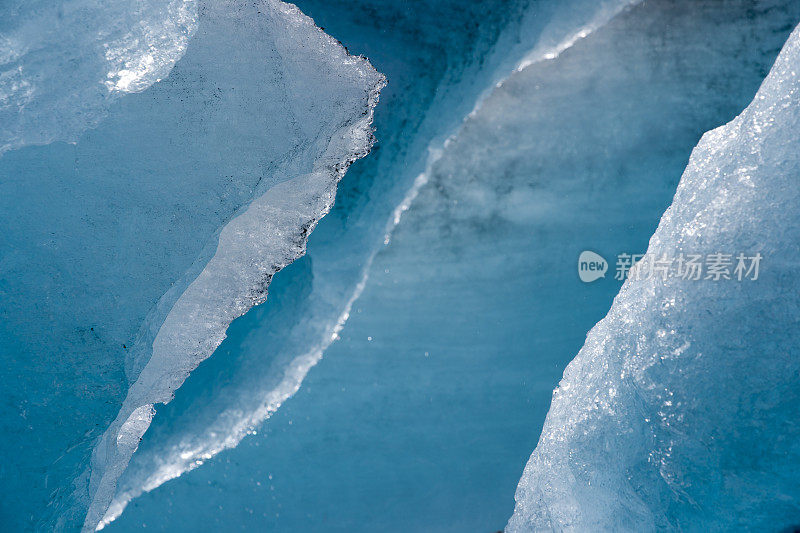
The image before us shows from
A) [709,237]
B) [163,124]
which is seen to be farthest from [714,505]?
[163,124]

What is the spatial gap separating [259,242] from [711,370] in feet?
2.41

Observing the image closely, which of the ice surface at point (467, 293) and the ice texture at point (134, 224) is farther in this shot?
the ice surface at point (467, 293)

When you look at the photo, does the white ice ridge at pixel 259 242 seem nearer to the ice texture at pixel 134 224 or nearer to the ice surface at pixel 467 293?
the ice texture at pixel 134 224

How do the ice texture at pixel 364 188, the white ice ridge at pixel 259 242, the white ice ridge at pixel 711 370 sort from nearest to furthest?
the white ice ridge at pixel 711 370
the white ice ridge at pixel 259 242
the ice texture at pixel 364 188

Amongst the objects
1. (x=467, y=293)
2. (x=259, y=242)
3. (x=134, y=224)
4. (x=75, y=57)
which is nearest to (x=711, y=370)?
(x=467, y=293)

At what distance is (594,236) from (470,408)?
0.45 meters

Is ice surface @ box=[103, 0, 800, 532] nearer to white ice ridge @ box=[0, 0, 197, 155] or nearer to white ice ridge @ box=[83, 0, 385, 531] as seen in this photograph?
white ice ridge @ box=[83, 0, 385, 531]

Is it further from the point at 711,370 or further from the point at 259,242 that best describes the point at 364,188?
the point at 711,370

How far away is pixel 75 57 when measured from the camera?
0.92m

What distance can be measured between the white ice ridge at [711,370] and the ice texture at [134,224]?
0.57m

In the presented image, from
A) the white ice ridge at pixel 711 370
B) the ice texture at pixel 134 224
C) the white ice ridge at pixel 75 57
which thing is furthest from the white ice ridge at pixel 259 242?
the white ice ridge at pixel 711 370

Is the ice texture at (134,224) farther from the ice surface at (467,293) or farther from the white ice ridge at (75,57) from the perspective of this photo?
the ice surface at (467,293)

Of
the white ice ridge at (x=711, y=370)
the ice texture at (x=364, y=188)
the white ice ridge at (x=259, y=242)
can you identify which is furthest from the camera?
the ice texture at (x=364, y=188)

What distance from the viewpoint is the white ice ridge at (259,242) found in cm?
101
